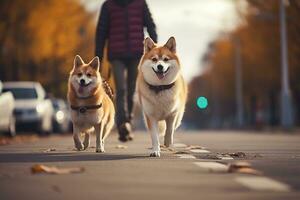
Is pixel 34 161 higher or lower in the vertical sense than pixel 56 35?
lower

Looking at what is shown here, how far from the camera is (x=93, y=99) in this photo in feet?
41.7

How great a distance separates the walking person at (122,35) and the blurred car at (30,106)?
13513 millimetres

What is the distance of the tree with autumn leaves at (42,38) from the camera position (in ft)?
142

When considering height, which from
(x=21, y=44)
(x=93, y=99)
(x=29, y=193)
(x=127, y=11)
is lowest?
(x=29, y=193)

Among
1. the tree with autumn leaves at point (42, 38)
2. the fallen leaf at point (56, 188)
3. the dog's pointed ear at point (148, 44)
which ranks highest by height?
the tree with autumn leaves at point (42, 38)

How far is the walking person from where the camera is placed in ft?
51.3

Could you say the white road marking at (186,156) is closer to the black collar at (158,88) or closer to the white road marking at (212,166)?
the black collar at (158,88)

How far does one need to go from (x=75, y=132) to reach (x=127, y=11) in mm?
3495

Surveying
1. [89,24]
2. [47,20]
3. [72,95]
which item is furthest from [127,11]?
[89,24]

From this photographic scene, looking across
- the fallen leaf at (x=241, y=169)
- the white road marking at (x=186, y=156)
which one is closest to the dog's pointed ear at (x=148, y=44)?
the white road marking at (x=186, y=156)

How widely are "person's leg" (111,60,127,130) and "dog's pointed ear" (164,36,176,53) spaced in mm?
3419

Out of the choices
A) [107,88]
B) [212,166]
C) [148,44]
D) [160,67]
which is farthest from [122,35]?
[212,166]

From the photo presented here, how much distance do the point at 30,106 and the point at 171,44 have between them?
17402 mm

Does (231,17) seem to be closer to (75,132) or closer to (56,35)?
(56,35)
